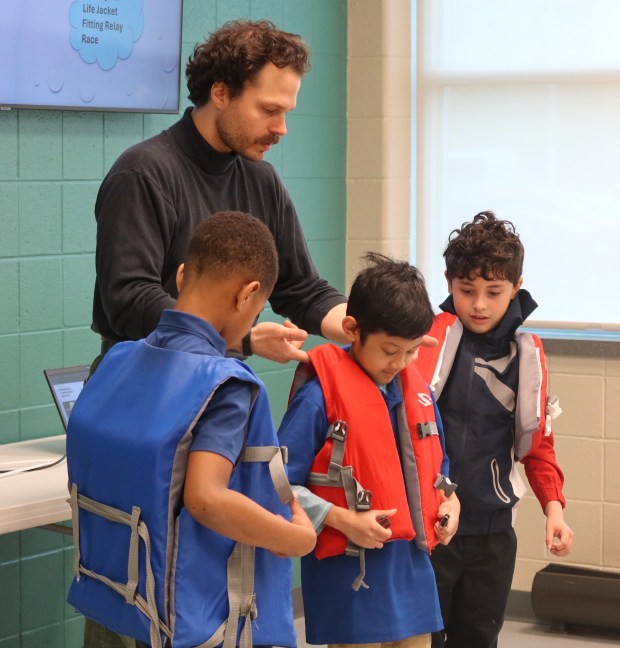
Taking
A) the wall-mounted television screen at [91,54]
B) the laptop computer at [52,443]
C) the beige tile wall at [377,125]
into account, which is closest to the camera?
the laptop computer at [52,443]

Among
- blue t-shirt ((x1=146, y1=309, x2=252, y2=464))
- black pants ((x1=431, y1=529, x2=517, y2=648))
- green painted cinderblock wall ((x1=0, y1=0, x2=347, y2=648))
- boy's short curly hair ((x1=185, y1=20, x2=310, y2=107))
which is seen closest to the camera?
blue t-shirt ((x1=146, y1=309, x2=252, y2=464))

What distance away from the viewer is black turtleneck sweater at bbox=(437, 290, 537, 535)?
279cm

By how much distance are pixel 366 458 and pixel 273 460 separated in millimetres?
536

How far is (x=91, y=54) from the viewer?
10.9 feet

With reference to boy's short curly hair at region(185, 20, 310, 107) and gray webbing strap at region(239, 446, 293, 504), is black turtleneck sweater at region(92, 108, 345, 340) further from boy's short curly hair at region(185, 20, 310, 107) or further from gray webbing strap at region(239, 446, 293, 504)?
gray webbing strap at region(239, 446, 293, 504)

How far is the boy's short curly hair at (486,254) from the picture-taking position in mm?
2797

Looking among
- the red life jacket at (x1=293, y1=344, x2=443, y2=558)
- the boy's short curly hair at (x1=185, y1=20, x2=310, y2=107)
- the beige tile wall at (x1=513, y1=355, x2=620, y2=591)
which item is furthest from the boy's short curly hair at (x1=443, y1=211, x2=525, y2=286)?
the beige tile wall at (x1=513, y1=355, x2=620, y2=591)

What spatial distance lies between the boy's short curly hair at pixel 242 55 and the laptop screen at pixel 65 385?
1028 millimetres

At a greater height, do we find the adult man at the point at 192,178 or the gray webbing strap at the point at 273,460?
the adult man at the point at 192,178

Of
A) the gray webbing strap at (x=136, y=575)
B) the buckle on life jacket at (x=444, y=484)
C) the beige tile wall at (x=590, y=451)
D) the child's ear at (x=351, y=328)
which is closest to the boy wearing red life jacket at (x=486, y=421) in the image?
the buckle on life jacket at (x=444, y=484)

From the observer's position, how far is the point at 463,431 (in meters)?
2.82

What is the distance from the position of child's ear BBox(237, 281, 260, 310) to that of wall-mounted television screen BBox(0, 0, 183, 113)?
1.50 meters

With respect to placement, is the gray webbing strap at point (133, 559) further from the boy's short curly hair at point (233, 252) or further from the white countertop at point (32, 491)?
the white countertop at point (32, 491)

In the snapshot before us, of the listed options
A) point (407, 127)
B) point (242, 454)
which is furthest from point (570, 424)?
point (242, 454)
